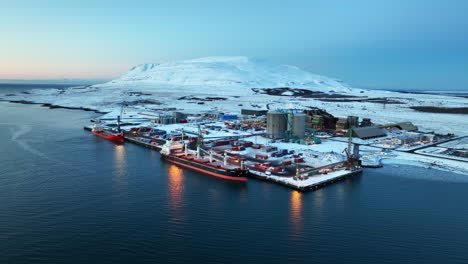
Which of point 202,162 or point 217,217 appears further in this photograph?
point 202,162

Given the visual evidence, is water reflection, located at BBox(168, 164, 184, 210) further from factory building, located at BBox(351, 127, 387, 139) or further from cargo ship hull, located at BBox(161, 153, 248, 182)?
factory building, located at BBox(351, 127, 387, 139)

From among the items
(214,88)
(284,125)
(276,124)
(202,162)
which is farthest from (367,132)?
(214,88)

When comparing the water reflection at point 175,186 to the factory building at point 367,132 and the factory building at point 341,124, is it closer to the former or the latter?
the factory building at point 367,132

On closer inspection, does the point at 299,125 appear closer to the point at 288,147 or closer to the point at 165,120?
the point at 288,147

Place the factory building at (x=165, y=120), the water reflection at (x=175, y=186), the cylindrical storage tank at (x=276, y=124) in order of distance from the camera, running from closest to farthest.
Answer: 1. the water reflection at (x=175, y=186)
2. the cylindrical storage tank at (x=276, y=124)
3. the factory building at (x=165, y=120)

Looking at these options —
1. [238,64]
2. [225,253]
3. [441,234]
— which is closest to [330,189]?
[441,234]

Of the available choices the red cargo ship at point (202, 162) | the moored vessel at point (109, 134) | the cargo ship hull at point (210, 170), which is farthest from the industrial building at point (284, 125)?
the moored vessel at point (109, 134)

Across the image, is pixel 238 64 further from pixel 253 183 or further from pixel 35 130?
pixel 253 183
